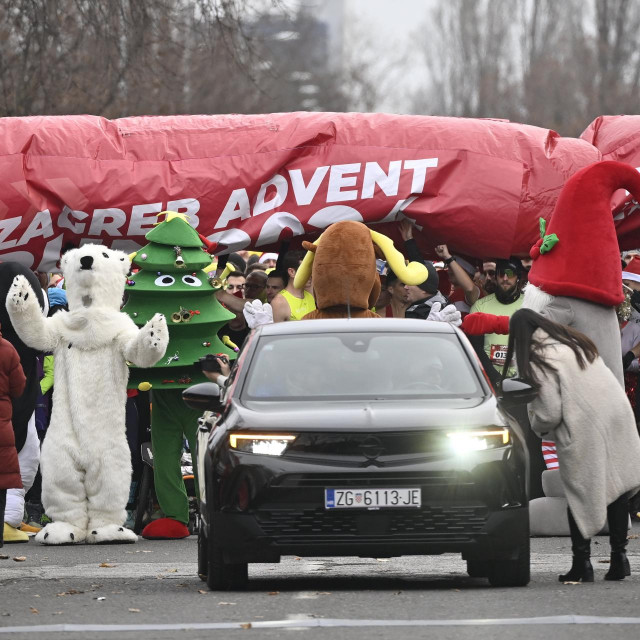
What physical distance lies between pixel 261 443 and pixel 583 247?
11.5ft

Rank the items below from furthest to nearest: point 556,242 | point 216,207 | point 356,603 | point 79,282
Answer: point 216,207 < point 79,282 < point 556,242 < point 356,603

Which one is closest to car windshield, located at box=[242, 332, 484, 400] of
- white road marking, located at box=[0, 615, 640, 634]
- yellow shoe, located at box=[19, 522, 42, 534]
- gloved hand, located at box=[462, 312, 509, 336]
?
gloved hand, located at box=[462, 312, 509, 336]

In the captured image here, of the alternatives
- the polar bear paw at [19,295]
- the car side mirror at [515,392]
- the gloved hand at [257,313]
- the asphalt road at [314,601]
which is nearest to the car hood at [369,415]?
the car side mirror at [515,392]

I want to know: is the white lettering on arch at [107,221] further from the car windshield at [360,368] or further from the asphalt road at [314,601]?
the car windshield at [360,368]

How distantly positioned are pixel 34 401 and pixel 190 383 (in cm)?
124

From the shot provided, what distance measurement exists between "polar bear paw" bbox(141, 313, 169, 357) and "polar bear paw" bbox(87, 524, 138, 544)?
1.34m

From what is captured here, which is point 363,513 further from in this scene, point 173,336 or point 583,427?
point 173,336

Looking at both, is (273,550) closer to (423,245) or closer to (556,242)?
(556,242)

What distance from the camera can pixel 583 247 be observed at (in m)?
12.2

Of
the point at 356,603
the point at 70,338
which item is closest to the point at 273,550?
the point at 356,603

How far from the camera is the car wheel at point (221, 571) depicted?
970 cm

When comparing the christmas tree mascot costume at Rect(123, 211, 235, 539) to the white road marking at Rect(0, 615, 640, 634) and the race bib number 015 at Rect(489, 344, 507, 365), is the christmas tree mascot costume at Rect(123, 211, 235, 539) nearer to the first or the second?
the race bib number 015 at Rect(489, 344, 507, 365)

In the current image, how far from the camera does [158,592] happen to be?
32.4 ft

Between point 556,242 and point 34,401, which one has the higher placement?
point 556,242
